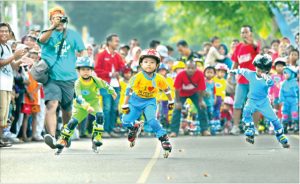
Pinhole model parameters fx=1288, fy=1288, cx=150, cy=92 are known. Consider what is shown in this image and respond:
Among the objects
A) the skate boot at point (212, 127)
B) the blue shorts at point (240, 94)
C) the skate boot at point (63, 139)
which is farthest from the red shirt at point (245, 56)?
the skate boot at point (63, 139)

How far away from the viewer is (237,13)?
44875 mm

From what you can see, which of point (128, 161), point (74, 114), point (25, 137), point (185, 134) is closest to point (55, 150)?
point (74, 114)

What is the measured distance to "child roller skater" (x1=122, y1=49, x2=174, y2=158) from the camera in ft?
59.9

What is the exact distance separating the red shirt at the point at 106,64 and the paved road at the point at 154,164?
351 cm

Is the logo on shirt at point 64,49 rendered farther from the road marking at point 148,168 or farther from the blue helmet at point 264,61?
the blue helmet at point 264,61

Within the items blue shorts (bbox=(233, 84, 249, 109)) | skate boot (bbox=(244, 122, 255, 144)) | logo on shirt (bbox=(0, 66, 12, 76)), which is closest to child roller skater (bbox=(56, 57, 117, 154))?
logo on shirt (bbox=(0, 66, 12, 76))

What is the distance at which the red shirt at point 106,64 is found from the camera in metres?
26.2

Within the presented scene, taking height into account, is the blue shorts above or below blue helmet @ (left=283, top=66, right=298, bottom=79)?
below

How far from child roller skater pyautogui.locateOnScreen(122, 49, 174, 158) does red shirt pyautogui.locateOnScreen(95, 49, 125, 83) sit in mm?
7050

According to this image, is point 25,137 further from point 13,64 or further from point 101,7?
point 101,7

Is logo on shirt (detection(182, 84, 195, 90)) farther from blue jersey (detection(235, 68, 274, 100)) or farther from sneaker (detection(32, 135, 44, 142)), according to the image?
blue jersey (detection(235, 68, 274, 100))

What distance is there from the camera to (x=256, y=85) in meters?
20.8

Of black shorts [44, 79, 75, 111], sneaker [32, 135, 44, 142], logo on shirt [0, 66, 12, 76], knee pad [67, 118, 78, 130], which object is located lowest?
sneaker [32, 135, 44, 142]

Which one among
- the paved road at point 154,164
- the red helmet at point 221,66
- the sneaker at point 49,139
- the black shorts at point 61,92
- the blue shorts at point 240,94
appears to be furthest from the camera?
the red helmet at point 221,66
